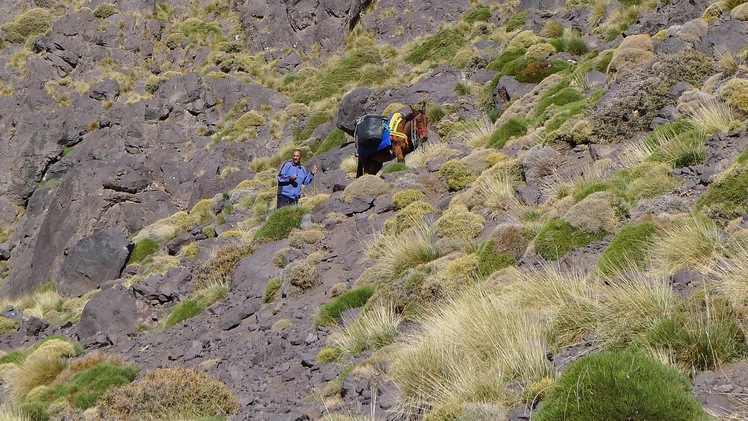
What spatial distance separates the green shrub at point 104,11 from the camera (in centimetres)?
4112

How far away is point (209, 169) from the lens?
28.7 metres

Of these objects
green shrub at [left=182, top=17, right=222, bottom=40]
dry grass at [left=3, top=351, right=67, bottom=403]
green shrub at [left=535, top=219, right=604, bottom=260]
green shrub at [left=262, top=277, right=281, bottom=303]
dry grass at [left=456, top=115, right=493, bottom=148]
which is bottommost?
dry grass at [left=3, top=351, right=67, bottom=403]

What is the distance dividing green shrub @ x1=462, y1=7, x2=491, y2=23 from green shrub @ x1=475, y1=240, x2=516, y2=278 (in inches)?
1104

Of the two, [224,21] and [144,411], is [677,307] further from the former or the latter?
[224,21]

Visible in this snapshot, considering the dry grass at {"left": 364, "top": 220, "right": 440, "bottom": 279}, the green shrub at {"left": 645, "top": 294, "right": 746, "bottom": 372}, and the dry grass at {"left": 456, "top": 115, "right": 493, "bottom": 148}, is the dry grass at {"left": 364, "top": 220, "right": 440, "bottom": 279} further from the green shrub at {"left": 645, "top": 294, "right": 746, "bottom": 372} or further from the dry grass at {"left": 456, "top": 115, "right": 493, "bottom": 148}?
the dry grass at {"left": 456, "top": 115, "right": 493, "bottom": 148}

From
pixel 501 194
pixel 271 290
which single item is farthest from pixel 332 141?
pixel 501 194

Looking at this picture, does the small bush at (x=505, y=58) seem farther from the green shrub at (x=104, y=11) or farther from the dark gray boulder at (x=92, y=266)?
the green shrub at (x=104, y=11)

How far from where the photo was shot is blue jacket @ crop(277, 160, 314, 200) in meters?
16.7

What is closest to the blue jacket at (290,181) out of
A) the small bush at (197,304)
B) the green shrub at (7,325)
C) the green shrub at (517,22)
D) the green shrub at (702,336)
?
the small bush at (197,304)

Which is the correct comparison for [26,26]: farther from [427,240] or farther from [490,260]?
[490,260]

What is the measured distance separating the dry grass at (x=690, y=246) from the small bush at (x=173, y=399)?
4.89 meters

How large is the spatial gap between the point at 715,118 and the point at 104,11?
40.1 meters

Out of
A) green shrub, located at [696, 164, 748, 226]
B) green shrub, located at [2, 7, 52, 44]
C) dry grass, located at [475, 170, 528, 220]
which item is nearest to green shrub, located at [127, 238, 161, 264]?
dry grass, located at [475, 170, 528, 220]

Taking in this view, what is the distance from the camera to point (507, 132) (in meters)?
16.2
